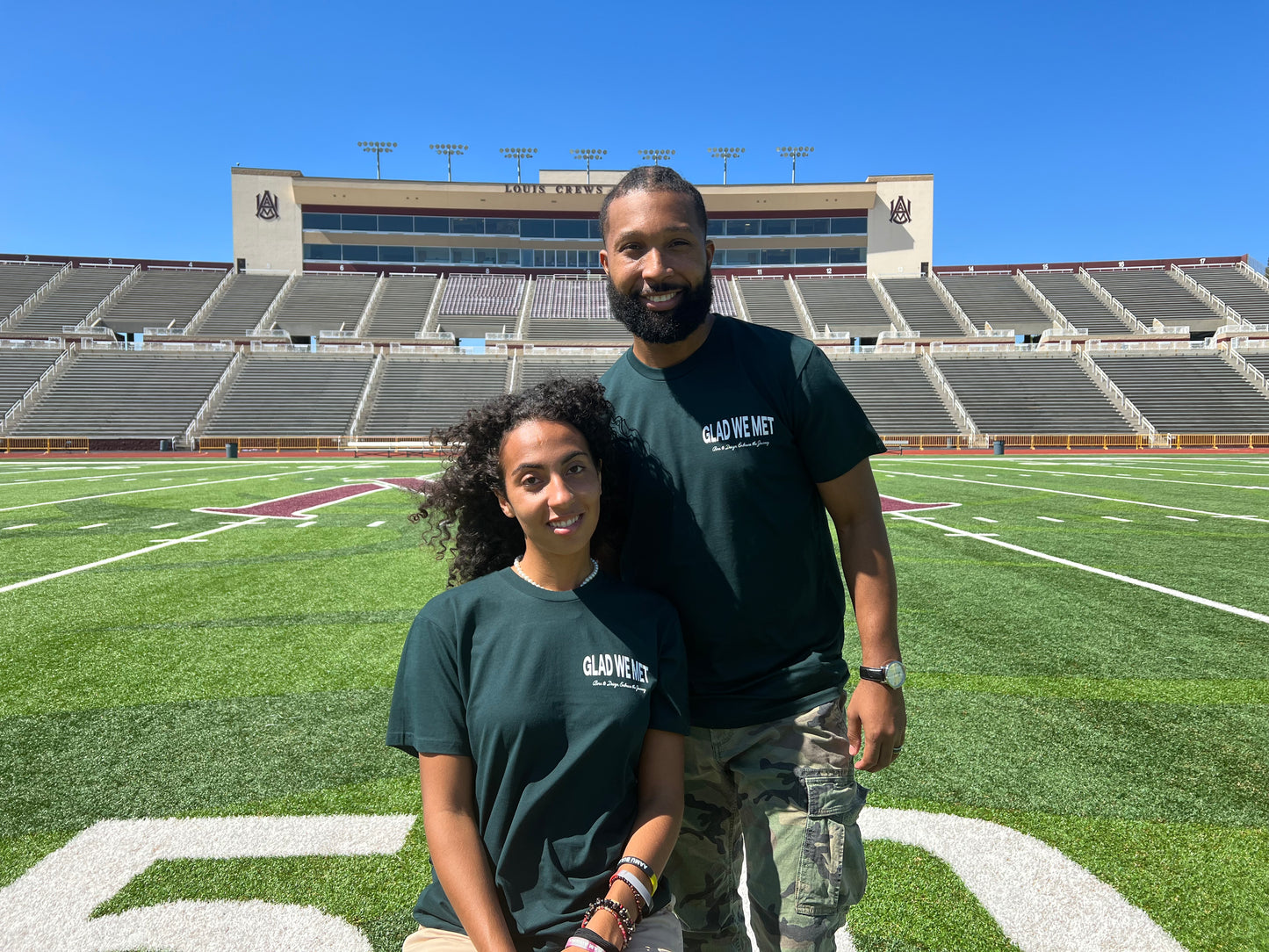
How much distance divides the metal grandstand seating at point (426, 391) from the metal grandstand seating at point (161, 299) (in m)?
16.8

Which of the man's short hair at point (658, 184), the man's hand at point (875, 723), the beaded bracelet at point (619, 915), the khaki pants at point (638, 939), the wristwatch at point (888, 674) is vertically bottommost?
the khaki pants at point (638, 939)

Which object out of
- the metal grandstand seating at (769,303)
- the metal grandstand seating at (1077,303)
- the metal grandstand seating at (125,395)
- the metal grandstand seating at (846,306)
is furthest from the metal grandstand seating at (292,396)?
the metal grandstand seating at (1077,303)

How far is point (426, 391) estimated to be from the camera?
123 feet

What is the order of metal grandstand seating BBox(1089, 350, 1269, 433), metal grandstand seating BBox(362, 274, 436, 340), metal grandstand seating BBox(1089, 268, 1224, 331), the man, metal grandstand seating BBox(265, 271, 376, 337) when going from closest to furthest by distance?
the man
metal grandstand seating BBox(1089, 350, 1269, 433)
metal grandstand seating BBox(1089, 268, 1224, 331)
metal grandstand seating BBox(362, 274, 436, 340)
metal grandstand seating BBox(265, 271, 376, 337)

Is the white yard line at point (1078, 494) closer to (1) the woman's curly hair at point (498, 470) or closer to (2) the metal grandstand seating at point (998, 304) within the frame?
(1) the woman's curly hair at point (498, 470)

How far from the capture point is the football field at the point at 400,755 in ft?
8.18

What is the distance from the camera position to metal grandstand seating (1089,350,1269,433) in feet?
107

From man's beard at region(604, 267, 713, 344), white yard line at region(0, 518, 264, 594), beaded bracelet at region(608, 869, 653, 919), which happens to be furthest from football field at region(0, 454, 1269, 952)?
man's beard at region(604, 267, 713, 344)

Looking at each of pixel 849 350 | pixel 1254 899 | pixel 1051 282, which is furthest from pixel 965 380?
pixel 1254 899

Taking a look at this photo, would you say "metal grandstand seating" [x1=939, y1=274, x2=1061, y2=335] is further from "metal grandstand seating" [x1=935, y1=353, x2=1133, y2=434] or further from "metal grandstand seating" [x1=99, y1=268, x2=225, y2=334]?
"metal grandstand seating" [x1=99, y1=268, x2=225, y2=334]

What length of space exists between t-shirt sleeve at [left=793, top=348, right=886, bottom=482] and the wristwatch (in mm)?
489

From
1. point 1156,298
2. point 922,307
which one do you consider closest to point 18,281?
point 922,307

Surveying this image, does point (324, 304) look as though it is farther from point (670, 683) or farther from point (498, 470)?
point (670, 683)

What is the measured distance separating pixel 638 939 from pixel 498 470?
1.12 m
